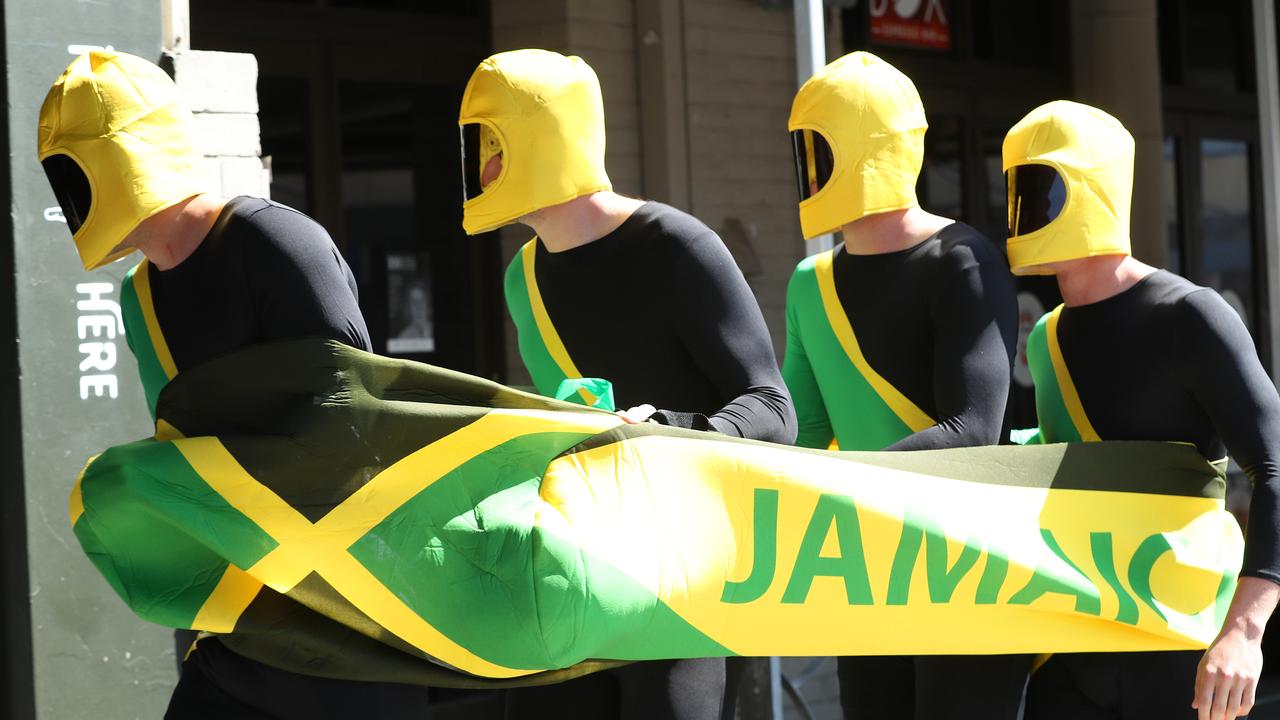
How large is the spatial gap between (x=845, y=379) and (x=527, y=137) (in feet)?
3.05

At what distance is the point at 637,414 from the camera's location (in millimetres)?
2922

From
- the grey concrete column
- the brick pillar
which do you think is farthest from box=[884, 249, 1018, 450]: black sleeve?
the grey concrete column

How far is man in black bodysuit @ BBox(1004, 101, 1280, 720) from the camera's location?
3.03 meters

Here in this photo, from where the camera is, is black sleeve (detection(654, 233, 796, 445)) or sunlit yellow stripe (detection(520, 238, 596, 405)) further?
sunlit yellow stripe (detection(520, 238, 596, 405))

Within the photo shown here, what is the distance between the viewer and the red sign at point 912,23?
8906mm

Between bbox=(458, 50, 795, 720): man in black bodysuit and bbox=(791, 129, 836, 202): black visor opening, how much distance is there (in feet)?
1.62

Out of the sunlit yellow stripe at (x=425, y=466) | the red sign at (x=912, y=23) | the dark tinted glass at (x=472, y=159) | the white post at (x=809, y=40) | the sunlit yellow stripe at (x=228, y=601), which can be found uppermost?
the red sign at (x=912, y=23)

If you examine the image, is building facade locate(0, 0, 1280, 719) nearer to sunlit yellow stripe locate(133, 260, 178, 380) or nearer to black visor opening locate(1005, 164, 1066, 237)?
sunlit yellow stripe locate(133, 260, 178, 380)

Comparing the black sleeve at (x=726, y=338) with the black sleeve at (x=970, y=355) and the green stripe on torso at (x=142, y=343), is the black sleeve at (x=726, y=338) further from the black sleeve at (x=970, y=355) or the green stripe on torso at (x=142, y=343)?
the green stripe on torso at (x=142, y=343)

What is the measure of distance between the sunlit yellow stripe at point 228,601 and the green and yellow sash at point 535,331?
0.77 m

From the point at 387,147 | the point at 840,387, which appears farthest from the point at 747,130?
the point at 840,387

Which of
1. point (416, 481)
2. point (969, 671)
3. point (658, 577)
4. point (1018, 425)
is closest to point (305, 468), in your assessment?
point (416, 481)

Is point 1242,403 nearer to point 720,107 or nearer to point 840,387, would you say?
point 840,387

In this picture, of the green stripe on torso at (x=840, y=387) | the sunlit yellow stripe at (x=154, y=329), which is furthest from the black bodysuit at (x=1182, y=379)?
the sunlit yellow stripe at (x=154, y=329)
